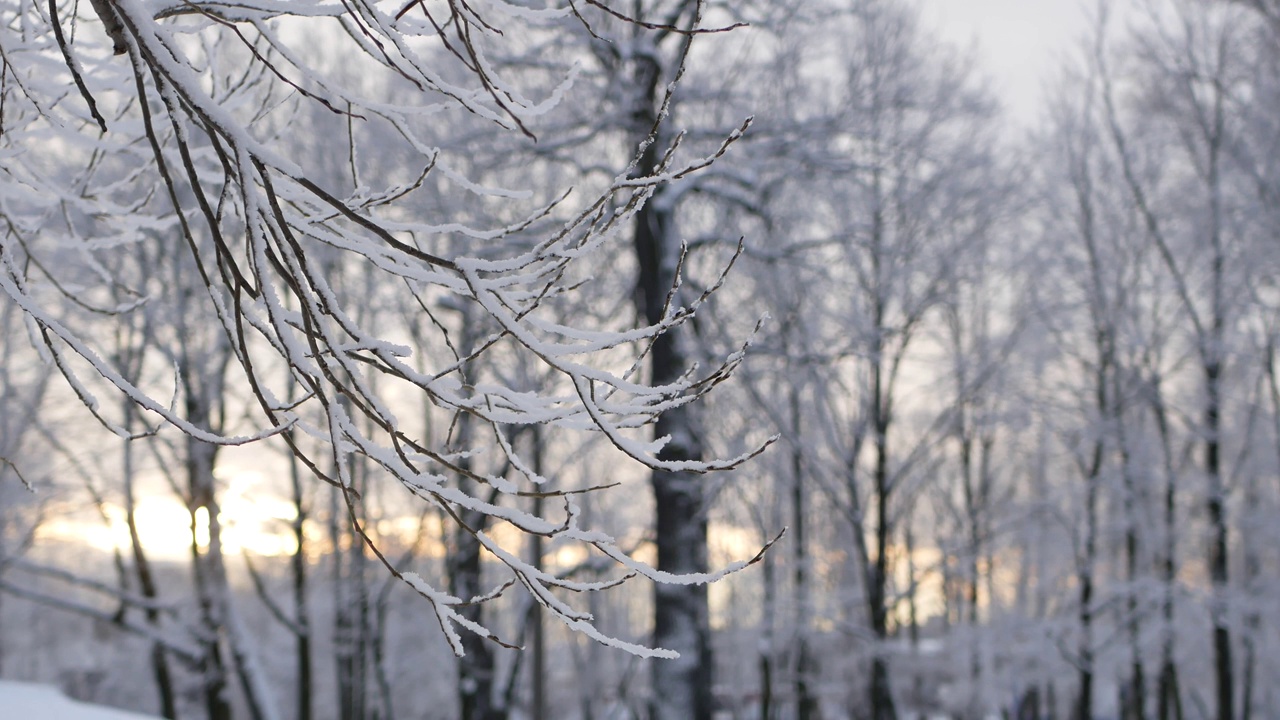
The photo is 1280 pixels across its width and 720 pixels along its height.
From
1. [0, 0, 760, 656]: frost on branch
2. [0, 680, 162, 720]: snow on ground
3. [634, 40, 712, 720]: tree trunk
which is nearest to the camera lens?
[0, 0, 760, 656]: frost on branch

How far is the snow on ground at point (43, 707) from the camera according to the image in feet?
12.8

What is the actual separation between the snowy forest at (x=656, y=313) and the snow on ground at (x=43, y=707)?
122 cm

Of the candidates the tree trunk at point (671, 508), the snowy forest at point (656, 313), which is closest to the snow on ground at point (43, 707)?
the snowy forest at point (656, 313)

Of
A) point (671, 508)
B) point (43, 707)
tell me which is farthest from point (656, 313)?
A: point (43, 707)

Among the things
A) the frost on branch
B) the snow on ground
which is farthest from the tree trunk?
the frost on branch

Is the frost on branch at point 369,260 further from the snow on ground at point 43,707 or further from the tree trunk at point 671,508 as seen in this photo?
the tree trunk at point 671,508

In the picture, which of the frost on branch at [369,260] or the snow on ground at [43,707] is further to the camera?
the snow on ground at [43,707]

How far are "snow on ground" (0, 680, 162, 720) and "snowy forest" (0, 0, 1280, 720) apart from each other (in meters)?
1.22

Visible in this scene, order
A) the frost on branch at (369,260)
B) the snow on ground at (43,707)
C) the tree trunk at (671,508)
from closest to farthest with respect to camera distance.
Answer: the frost on branch at (369,260) < the snow on ground at (43,707) < the tree trunk at (671,508)

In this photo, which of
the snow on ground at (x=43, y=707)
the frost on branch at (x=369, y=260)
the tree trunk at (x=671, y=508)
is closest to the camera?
the frost on branch at (x=369, y=260)

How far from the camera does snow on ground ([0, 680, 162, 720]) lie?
3.89 meters

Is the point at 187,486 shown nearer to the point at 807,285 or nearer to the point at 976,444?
the point at 807,285

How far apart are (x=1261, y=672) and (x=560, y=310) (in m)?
20.0

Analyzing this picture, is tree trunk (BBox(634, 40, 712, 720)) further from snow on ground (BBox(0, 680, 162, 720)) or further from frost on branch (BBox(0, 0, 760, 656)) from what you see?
frost on branch (BBox(0, 0, 760, 656))
